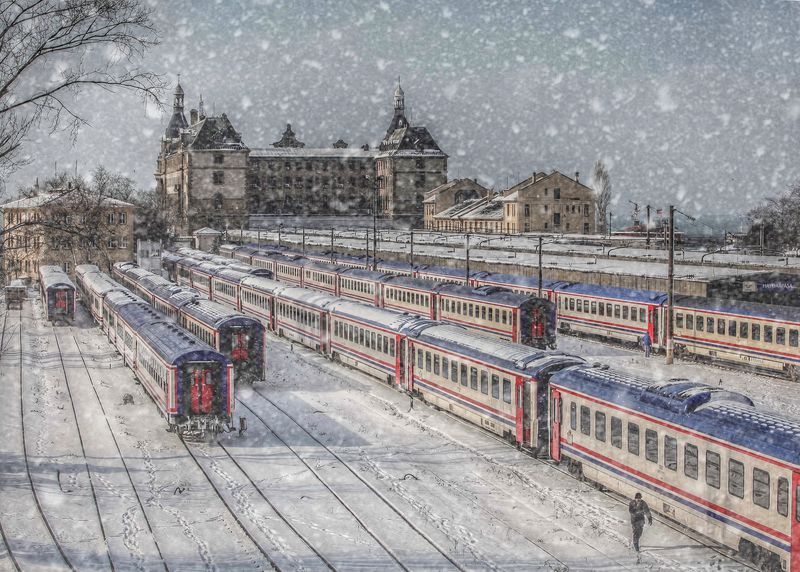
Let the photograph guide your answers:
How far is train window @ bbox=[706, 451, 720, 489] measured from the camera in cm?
1443

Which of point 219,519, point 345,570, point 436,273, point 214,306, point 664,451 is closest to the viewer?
point 345,570

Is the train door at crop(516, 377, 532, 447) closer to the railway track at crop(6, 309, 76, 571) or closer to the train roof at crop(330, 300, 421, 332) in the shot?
the train roof at crop(330, 300, 421, 332)

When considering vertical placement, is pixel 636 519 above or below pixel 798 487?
below

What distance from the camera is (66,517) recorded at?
16.9 metres

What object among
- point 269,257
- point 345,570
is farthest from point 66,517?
point 269,257

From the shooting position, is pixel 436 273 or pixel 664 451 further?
pixel 436 273

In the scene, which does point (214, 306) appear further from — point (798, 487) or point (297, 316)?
point (798, 487)

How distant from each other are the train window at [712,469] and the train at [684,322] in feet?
50.6

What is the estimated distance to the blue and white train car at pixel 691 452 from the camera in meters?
13.2

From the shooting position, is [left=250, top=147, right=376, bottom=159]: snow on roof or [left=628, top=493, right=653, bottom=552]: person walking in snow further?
[left=250, top=147, right=376, bottom=159]: snow on roof

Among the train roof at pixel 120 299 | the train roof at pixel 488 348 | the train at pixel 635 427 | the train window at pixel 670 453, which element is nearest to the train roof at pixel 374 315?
the train at pixel 635 427

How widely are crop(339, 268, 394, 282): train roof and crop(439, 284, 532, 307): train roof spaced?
700 centimetres

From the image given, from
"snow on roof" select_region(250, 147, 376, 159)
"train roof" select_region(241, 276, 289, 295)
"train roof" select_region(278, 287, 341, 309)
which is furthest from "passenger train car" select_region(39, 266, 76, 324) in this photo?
"snow on roof" select_region(250, 147, 376, 159)

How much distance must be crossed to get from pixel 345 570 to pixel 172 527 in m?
3.87
